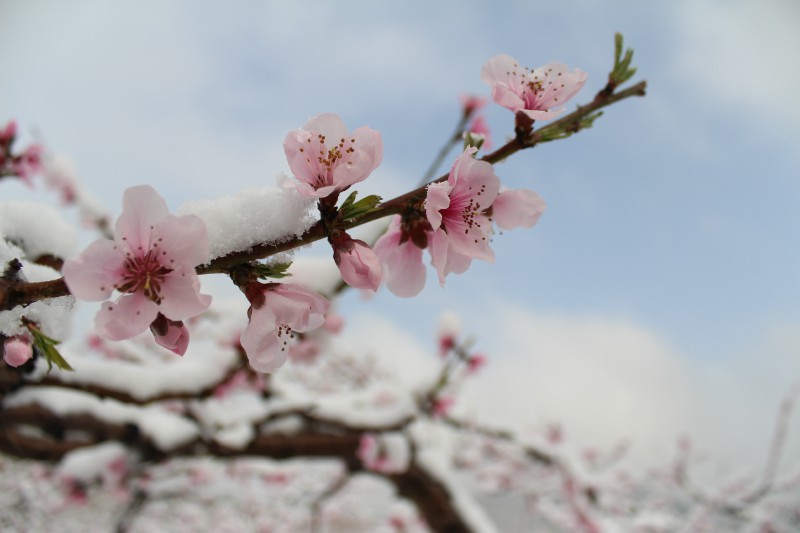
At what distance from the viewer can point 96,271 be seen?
0.77 m

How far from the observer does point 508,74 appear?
1100mm

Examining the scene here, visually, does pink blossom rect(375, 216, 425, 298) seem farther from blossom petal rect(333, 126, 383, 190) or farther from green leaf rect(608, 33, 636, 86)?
green leaf rect(608, 33, 636, 86)

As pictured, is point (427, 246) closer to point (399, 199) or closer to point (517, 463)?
point (399, 199)

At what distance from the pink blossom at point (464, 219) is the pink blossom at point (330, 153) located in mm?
152

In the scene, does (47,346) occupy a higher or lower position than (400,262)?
lower

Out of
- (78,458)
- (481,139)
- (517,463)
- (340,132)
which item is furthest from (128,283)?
(517,463)

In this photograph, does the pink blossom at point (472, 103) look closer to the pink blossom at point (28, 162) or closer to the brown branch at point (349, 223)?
the brown branch at point (349, 223)

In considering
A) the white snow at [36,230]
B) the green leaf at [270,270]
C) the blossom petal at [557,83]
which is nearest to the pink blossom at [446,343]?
the white snow at [36,230]

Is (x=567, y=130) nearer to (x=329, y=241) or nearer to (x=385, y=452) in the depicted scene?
(x=329, y=241)

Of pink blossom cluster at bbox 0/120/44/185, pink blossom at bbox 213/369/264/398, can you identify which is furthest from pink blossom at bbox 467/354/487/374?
pink blossom cluster at bbox 0/120/44/185

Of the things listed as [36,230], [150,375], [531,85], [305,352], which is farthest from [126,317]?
[305,352]

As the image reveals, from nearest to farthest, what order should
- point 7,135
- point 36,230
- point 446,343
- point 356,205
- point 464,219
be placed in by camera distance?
1. point 356,205
2. point 464,219
3. point 36,230
4. point 7,135
5. point 446,343

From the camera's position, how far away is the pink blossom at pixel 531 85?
3.34ft

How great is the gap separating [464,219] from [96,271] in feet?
2.20
